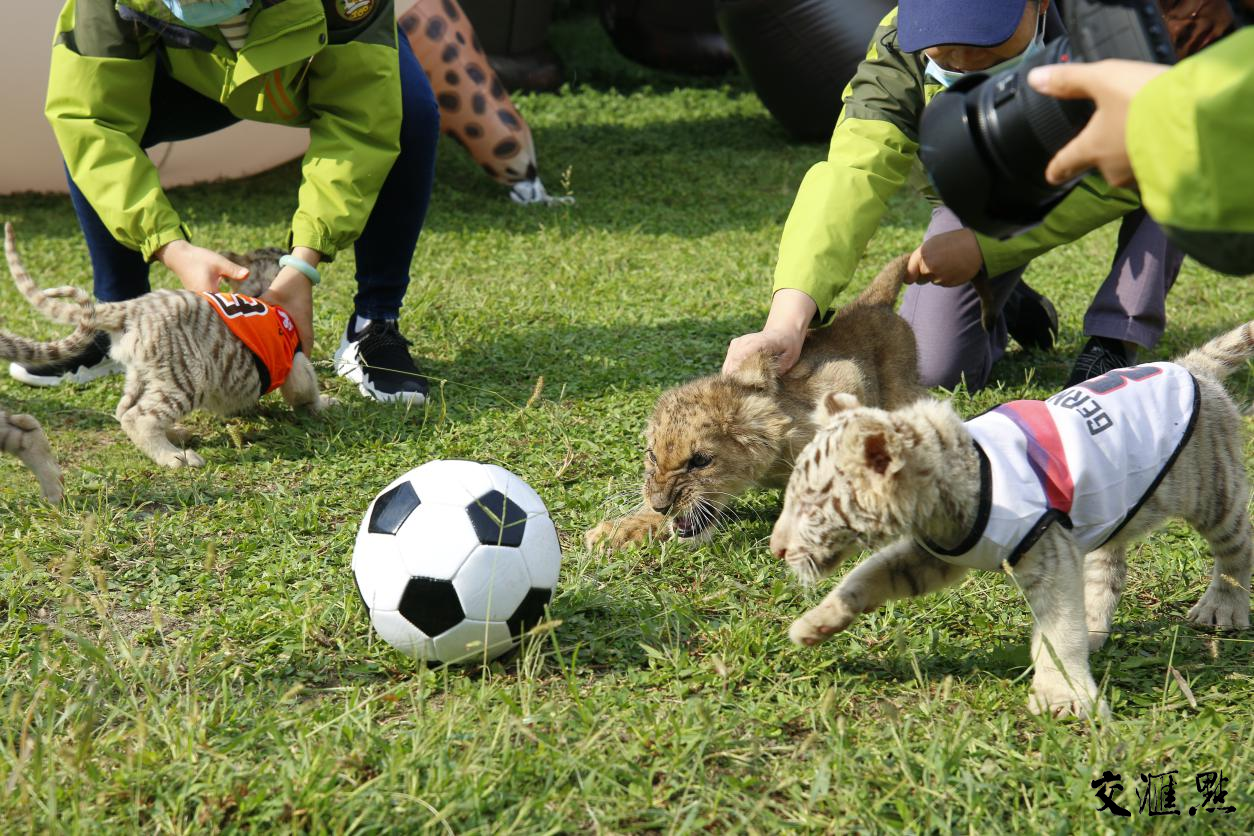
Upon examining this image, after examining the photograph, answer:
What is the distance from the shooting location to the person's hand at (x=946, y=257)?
12.8 ft

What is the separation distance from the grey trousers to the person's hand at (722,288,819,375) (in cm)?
126

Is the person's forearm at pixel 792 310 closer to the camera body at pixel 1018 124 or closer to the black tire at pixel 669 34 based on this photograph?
the camera body at pixel 1018 124

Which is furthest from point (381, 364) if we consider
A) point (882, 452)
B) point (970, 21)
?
point (882, 452)

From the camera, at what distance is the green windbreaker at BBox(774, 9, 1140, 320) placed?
3873 mm

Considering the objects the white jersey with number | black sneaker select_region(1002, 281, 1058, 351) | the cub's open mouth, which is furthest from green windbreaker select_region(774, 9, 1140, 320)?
black sneaker select_region(1002, 281, 1058, 351)

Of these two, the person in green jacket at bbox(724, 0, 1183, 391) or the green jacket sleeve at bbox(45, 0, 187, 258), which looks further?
the green jacket sleeve at bbox(45, 0, 187, 258)

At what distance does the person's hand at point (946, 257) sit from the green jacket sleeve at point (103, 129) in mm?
2862

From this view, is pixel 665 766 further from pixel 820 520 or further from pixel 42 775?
pixel 42 775

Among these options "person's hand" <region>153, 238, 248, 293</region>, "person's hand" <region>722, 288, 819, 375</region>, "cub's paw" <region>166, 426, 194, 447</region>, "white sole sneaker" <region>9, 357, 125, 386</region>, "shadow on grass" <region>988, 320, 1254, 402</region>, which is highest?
"person's hand" <region>722, 288, 819, 375</region>

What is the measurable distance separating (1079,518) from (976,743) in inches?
23.2

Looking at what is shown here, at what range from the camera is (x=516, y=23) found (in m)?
11.3

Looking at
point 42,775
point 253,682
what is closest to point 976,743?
point 253,682

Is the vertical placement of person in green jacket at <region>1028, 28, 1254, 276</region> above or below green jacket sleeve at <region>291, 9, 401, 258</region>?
above

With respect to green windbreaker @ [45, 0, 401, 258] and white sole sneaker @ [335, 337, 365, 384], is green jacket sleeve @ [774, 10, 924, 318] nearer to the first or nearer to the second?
green windbreaker @ [45, 0, 401, 258]
